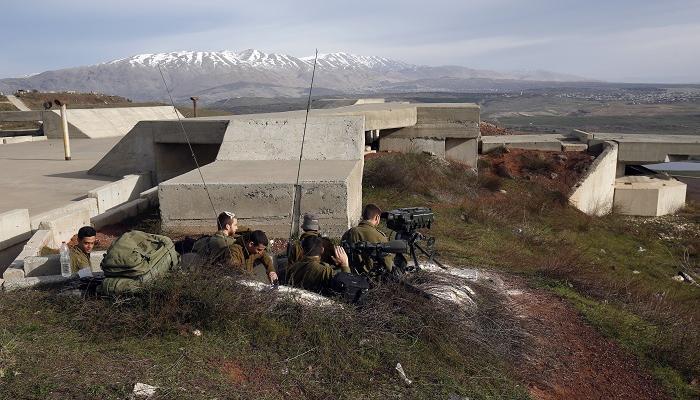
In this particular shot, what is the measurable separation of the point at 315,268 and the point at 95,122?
74.5 ft

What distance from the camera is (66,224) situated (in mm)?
7828

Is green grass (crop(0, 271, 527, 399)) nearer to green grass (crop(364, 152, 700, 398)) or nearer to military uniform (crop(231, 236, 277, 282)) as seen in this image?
military uniform (crop(231, 236, 277, 282))

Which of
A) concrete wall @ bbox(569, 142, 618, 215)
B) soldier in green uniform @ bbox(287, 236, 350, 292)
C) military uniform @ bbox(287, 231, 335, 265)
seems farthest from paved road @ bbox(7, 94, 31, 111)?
soldier in green uniform @ bbox(287, 236, 350, 292)

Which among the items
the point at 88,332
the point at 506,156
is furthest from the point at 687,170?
the point at 88,332

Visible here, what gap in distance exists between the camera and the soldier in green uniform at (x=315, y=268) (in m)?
4.93

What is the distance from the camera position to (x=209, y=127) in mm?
11133

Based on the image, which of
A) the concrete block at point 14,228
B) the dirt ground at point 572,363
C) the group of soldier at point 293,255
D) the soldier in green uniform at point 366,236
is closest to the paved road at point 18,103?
the concrete block at point 14,228

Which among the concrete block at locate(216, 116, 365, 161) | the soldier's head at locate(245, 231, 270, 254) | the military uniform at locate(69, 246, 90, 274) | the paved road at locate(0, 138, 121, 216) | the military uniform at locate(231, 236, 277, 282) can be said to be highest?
the concrete block at locate(216, 116, 365, 161)

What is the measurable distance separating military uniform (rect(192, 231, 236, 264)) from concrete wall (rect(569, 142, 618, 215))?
1285cm

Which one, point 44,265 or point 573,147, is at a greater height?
point 44,265

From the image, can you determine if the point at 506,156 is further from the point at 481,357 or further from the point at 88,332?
the point at 88,332

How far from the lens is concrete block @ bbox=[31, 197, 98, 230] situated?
777 centimetres

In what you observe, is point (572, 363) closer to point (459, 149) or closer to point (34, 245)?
point (34, 245)

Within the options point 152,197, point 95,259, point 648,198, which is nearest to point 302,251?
point 95,259
